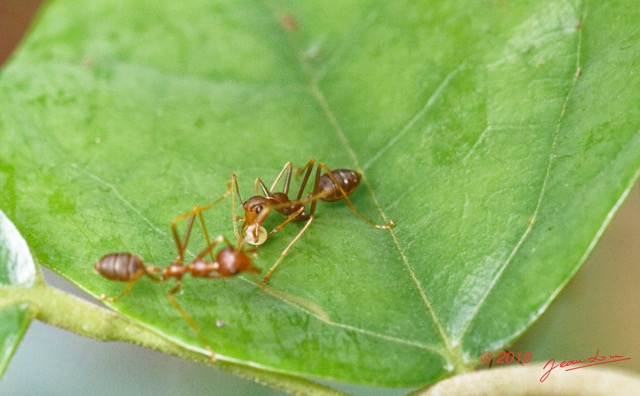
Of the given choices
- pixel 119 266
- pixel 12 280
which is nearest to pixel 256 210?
pixel 119 266

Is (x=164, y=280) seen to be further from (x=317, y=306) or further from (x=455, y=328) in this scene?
(x=455, y=328)

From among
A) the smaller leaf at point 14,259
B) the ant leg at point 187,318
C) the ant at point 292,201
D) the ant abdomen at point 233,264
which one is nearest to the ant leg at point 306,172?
the ant at point 292,201

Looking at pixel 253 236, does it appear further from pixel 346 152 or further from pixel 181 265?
pixel 346 152

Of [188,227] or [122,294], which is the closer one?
[122,294]

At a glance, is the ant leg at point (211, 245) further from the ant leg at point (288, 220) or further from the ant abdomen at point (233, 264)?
the ant leg at point (288, 220)

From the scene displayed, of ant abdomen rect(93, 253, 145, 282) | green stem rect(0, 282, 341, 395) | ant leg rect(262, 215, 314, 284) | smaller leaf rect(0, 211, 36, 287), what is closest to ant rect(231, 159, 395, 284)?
ant leg rect(262, 215, 314, 284)

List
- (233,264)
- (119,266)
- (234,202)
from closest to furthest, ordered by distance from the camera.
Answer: (119,266) < (233,264) < (234,202)

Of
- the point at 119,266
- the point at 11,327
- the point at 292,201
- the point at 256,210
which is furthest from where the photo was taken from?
the point at 292,201

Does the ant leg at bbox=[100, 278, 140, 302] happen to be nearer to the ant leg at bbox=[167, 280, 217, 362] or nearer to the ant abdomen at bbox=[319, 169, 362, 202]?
the ant leg at bbox=[167, 280, 217, 362]
